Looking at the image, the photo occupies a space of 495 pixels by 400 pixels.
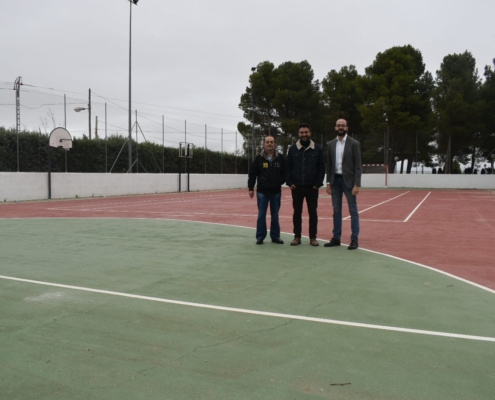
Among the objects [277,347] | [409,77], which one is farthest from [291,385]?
[409,77]

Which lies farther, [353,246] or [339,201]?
[339,201]

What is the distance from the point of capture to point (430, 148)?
169ft

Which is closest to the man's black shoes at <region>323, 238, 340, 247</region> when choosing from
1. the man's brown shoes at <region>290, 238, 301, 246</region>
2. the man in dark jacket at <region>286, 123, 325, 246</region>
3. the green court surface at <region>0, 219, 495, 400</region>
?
the man in dark jacket at <region>286, 123, 325, 246</region>

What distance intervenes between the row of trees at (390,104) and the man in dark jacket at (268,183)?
32.5 metres

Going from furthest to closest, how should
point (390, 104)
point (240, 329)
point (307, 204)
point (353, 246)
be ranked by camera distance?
point (390, 104), point (307, 204), point (353, 246), point (240, 329)

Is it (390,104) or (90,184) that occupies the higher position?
(390,104)

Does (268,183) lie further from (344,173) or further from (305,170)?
(344,173)

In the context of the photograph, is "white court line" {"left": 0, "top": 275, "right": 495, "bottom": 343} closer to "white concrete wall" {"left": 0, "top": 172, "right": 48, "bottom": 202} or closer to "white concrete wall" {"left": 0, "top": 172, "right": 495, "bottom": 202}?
"white concrete wall" {"left": 0, "top": 172, "right": 48, "bottom": 202}

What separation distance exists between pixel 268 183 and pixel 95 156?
20.5 m

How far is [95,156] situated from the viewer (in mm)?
26469

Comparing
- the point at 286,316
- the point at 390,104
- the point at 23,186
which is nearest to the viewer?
the point at 286,316

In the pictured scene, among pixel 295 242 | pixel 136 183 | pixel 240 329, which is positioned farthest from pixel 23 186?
pixel 240 329

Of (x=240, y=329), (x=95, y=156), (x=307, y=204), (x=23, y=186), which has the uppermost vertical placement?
(x=95, y=156)

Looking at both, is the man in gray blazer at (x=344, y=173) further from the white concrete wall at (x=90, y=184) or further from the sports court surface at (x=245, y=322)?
the white concrete wall at (x=90, y=184)
